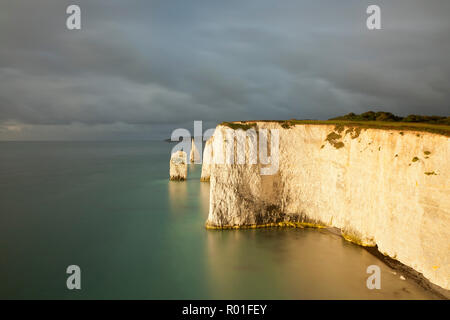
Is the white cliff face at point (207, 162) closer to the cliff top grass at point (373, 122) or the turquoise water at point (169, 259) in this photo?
the turquoise water at point (169, 259)

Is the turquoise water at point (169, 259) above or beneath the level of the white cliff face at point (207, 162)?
beneath

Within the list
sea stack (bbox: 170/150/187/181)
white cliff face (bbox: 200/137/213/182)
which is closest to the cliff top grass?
white cliff face (bbox: 200/137/213/182)

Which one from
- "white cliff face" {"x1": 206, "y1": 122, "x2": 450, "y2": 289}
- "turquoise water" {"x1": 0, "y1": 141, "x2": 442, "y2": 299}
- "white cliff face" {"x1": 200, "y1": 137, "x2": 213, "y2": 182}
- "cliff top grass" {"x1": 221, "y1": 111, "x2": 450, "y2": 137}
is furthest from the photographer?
"white cliff face" {"x1": 200, "y1": 137, "x2": 213, "y2": 182}

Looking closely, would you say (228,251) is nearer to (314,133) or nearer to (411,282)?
(411,282)

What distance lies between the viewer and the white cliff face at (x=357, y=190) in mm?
12227

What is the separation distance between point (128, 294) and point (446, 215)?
15.5 metres

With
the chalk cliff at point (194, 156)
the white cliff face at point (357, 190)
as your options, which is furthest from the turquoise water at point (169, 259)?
the chalk cliff at point (194, 156)

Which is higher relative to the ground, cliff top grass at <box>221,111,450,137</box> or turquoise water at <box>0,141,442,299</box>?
cliff top grass at <box>221,111,450,137</box>

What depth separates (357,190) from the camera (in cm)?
1706

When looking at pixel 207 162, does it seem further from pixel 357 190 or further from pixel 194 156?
pixel 194 156

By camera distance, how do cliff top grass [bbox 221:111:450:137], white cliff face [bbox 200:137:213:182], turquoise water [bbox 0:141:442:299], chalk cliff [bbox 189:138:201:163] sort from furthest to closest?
1. chalk cliff [bbox 189:138:201:163]
2. white cliff face [bbox 200:137:213:182]
3. cliff top grass [bbox 221:111:450:137]
4. turquoise water [bbox 0:141:442:299]

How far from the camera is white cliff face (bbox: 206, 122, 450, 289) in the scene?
1223 cm

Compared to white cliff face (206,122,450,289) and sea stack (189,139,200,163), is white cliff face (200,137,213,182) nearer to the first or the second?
white cliff face (206,122,450,289)

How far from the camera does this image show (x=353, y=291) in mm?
12492
